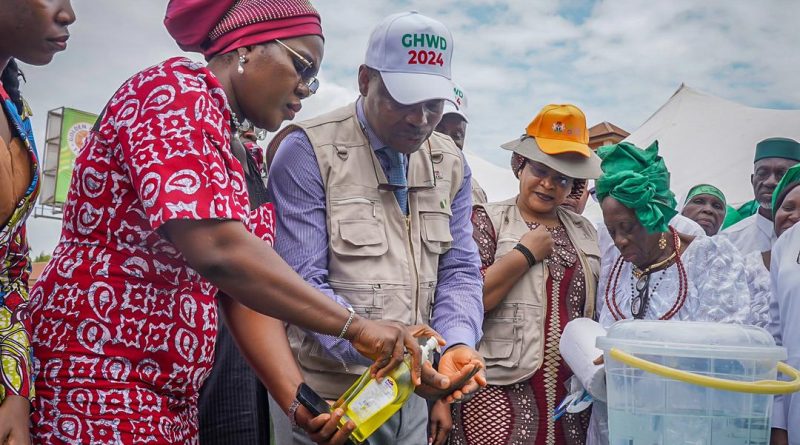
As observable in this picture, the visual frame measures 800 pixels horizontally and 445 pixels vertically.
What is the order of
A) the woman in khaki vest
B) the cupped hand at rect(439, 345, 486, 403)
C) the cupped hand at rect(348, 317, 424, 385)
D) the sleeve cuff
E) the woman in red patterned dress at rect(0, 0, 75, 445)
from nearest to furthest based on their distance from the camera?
the woman in red patterned dress at rect(0, 0, 75, 445) < the cupped hand at rect(348, 317, 424, 385) < the cupped hand at rect(439, 345, 486, 403) < the sleeve cuff < the woman in khaki vest

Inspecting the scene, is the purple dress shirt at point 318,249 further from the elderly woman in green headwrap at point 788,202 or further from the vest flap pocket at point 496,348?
the elderly woman in green headwrap at point 788,202

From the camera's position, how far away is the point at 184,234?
1.55 m

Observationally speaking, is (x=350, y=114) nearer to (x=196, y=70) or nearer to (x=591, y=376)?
(x=196, y=70)

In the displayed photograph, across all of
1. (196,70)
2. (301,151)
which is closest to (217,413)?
(301,151)

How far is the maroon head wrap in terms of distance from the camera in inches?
77.4

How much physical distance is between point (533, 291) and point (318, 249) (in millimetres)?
1212

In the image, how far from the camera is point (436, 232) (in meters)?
2.71

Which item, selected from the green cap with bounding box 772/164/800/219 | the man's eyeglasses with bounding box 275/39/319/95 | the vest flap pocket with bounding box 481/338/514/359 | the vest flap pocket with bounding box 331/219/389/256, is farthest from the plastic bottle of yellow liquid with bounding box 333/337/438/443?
the green cap with bounding box 772/164/800/219

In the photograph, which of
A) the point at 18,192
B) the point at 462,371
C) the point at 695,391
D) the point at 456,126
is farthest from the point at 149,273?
the point at 456,126

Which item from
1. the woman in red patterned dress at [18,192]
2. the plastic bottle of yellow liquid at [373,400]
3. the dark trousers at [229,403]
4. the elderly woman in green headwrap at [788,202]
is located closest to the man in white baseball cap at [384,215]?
the dark trousers at [229,403]

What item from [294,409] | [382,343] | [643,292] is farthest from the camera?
[643,292]

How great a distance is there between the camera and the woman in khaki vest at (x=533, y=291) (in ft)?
10.5

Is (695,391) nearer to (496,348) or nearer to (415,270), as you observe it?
(415,270)

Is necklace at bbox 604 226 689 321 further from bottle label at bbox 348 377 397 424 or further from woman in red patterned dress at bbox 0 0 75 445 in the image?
woman in red patterned dress at bbox 0 0 75 445
